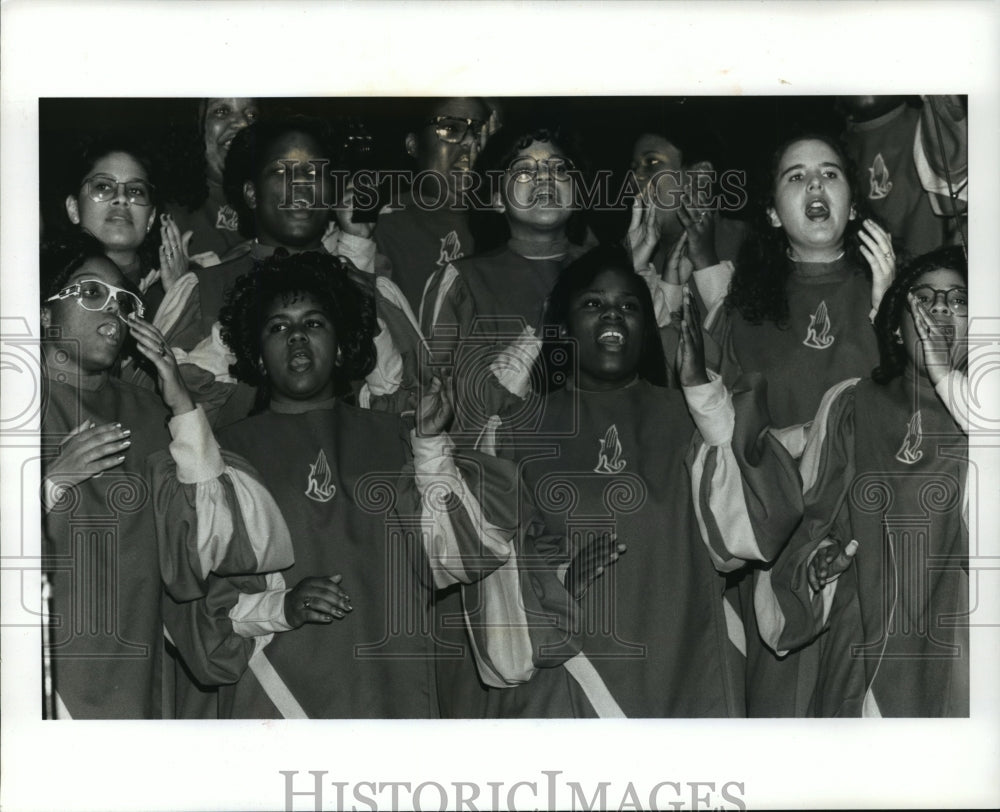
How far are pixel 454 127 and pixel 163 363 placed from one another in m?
0.86

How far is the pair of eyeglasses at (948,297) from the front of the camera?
10.6 feet

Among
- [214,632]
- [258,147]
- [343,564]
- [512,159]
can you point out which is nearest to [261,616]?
[214,632]

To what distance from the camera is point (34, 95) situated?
320cm

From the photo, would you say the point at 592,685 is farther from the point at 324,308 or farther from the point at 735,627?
the point at 324,308

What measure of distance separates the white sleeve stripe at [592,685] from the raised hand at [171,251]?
127 cm

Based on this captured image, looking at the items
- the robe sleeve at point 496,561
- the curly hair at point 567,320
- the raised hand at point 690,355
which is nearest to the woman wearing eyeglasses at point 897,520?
the raised hand at point 690,355

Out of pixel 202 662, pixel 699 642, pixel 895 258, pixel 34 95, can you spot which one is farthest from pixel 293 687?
pixel 895 258

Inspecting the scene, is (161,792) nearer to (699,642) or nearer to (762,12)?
(699,642)

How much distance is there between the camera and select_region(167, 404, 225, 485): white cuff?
3.19m

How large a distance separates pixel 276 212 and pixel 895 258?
1.44m

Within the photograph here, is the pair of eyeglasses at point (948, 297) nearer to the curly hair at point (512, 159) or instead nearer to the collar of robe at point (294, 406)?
the curly hair at point (512, 159)

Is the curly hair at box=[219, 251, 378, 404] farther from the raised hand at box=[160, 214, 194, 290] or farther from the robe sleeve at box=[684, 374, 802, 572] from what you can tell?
the robe sleeve at box=[684, 374, 802, 572]

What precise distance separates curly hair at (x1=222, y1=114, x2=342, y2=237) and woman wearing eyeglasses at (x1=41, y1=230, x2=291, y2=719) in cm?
28

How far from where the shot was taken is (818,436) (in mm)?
3229
